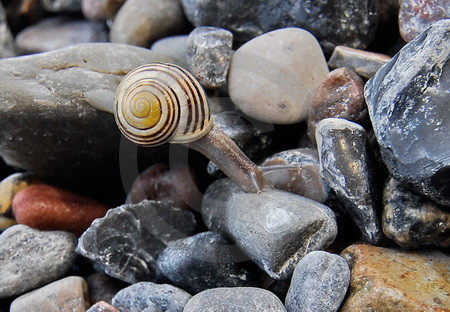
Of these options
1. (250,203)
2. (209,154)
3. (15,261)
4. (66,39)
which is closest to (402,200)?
(250,203)

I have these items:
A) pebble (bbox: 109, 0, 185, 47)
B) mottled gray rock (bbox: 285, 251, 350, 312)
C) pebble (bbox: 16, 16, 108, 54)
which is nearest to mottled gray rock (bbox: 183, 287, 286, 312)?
mottled gray rock (bbox: 285, 251, 350, 312)

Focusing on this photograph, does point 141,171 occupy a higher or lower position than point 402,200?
lower

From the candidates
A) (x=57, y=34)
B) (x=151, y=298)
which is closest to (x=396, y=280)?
(x=151, y=298)

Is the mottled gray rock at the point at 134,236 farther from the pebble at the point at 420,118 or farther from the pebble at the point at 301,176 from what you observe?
the pebble at the point at 420,118

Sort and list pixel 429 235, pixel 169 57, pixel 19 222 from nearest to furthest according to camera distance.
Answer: pixel 429 235 → pixel 19 222 → pixel 169 57

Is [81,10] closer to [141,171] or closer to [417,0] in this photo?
[141,171]

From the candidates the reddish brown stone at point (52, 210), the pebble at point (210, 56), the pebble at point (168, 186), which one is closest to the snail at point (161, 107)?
the pebble at point (210, 56)

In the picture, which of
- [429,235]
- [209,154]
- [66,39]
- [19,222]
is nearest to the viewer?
[429,235]
